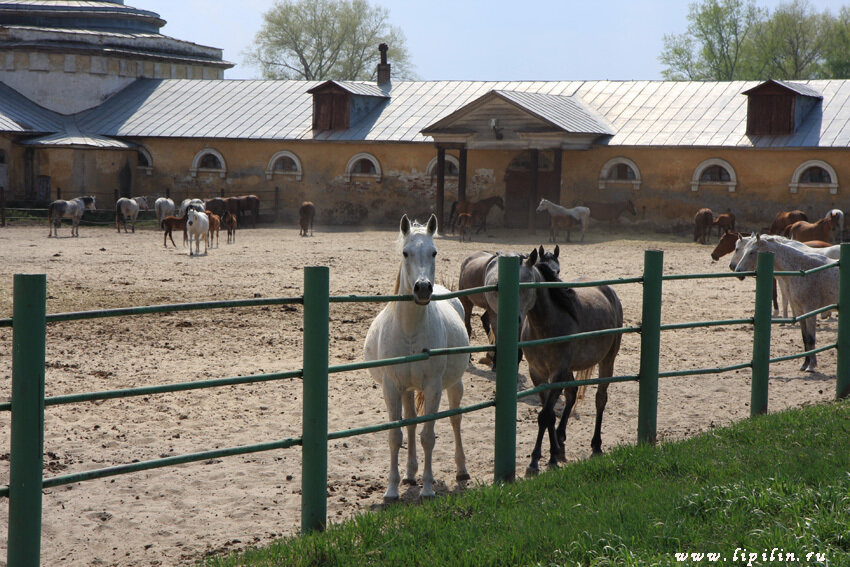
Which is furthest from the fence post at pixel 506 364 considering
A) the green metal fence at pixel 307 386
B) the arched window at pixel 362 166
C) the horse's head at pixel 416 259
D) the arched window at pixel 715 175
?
the arched window at pixel 362 166

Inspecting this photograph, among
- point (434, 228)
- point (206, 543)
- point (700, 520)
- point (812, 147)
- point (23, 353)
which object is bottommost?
point (206, 543)

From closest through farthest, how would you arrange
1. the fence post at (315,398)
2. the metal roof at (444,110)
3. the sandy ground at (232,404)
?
the fence post at (315,398) < the sandy ground at (232,404) < the metal roof at (444,110)

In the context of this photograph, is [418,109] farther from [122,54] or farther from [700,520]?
[700,520]

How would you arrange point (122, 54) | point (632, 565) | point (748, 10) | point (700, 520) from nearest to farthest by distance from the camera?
1. point (632, 565)
2. point (700, 520)
3. point (122, 54)
4. point (748, 10)

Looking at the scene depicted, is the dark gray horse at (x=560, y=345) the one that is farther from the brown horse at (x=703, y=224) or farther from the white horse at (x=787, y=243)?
the brown horse at (x=703, y=224)

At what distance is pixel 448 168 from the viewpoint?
31.6 metres

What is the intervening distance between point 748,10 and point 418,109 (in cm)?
2802

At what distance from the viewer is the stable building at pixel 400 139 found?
2748cm

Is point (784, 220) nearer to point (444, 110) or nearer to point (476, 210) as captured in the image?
point (476, 210)

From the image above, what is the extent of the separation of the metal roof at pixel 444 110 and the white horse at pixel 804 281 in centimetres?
1711

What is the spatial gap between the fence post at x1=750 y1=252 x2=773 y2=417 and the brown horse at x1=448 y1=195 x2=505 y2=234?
70.7ft

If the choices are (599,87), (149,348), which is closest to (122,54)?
(599,87)

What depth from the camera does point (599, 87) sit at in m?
33.4

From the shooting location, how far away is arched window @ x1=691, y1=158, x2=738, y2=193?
27422mm
